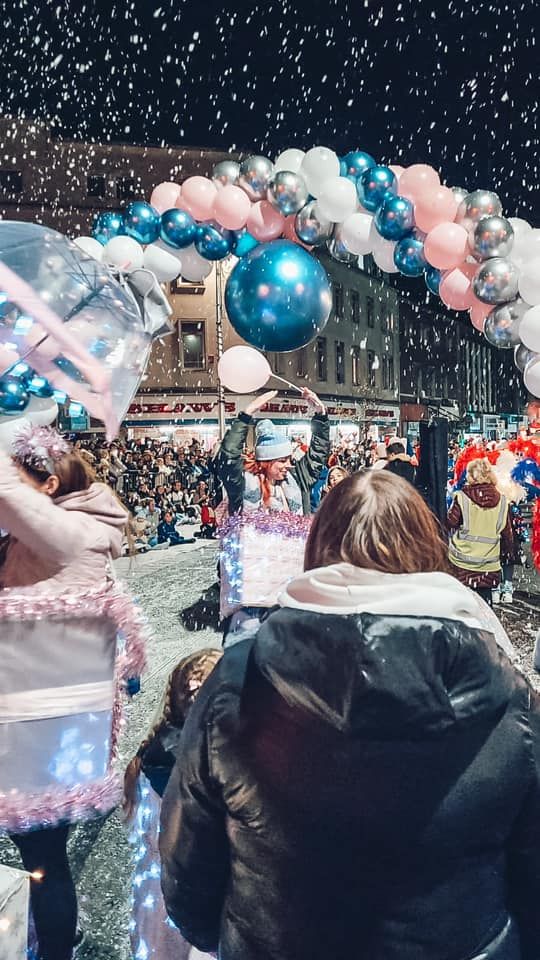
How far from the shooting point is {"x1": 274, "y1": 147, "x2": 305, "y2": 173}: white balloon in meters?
5.48

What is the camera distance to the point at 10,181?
32156 mm

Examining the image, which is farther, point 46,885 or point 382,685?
point 46,885

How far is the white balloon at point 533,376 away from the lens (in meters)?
5.07

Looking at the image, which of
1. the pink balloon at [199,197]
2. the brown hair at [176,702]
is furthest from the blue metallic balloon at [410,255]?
the brown hair at [176,702]

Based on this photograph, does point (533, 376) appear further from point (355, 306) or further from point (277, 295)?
point (355, 306)

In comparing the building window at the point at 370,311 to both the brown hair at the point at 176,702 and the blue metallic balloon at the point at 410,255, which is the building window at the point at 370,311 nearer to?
the blue metallic balloon at the point at 410,255

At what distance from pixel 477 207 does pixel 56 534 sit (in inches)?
158

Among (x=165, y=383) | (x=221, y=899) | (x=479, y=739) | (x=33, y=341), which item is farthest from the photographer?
(x=165, y=383)

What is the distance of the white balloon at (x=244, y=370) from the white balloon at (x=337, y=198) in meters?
1.17

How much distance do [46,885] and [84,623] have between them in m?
0.86

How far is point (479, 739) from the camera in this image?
123 cm

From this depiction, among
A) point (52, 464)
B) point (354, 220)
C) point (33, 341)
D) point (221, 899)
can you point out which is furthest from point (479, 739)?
point (354, 220)

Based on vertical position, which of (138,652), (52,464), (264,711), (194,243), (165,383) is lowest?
(138,652)

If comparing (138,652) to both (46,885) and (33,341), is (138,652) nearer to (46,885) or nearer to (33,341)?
(46,885)
